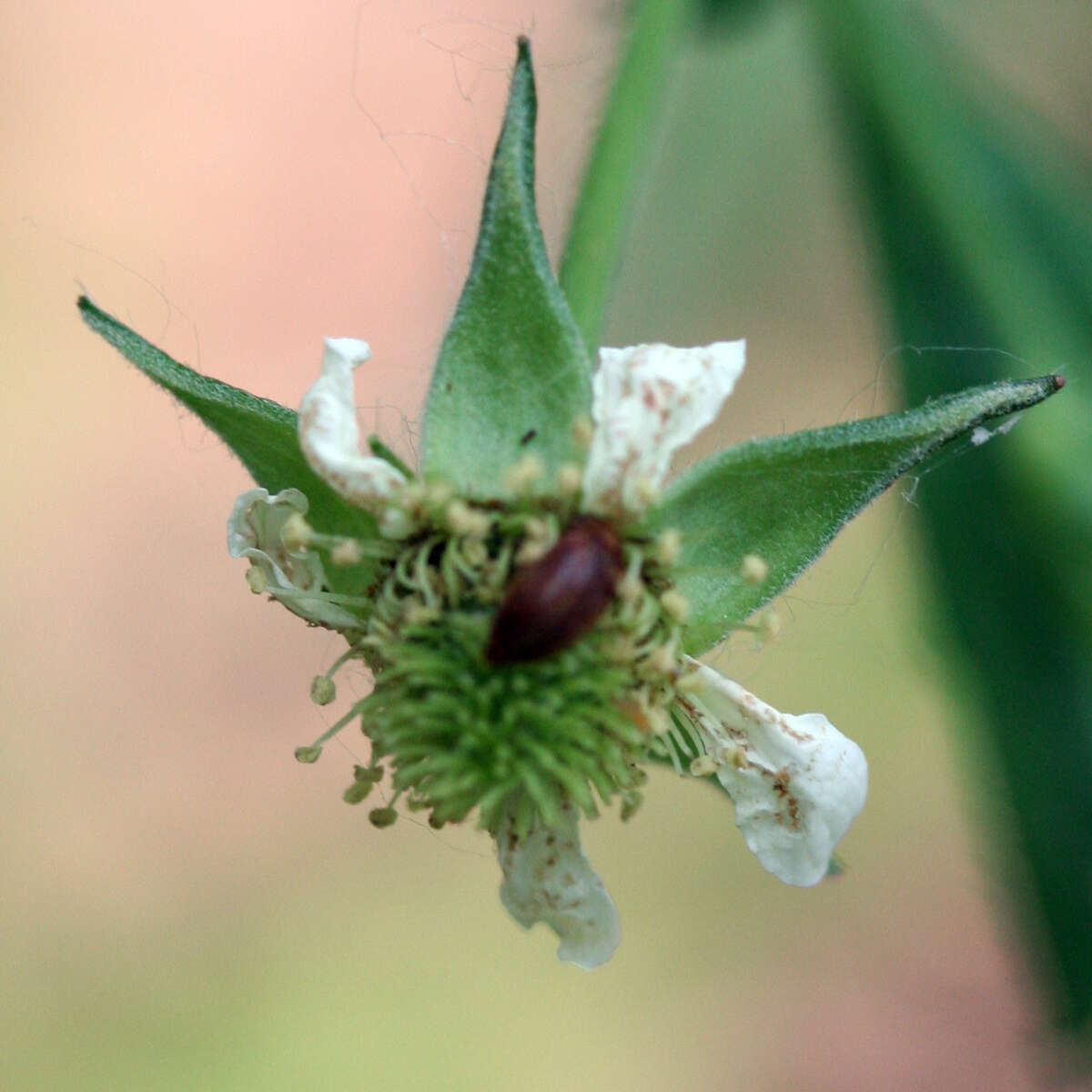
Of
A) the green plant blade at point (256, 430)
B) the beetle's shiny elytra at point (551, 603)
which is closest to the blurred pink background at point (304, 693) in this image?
the green plant blade at point (256, 430)

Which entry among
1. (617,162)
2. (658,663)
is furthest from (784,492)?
(617,162)

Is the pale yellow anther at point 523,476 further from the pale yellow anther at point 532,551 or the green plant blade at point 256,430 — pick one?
the green plant blade at point 256,430

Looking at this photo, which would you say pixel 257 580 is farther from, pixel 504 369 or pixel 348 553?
pixel 504 369

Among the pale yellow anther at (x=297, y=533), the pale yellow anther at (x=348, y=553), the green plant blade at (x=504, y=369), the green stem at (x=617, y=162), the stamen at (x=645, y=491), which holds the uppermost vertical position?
the green stem at (x=617, y=162)

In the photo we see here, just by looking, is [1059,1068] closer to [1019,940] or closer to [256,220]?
[1019,940]

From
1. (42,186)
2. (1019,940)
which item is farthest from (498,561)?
(42,186)

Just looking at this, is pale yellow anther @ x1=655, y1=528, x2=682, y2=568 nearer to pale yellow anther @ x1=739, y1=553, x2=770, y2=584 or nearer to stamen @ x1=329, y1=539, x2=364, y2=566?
pale yellow anther @ x1=739, y1=553, x2=770, y2=584
